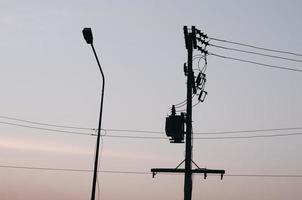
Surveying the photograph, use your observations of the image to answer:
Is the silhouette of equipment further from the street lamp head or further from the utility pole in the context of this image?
the street lamp head

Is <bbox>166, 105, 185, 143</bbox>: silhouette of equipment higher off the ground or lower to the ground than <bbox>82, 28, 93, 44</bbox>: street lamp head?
lower

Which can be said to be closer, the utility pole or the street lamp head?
the street lamp head

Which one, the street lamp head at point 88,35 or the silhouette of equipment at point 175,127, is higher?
the street lamp head at point 88,35

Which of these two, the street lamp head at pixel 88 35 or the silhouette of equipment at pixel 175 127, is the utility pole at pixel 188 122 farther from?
the street lamp head at pixel 88 35

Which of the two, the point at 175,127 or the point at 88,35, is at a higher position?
the point at 88,35

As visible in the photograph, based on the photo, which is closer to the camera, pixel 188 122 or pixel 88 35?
pixel 88 35

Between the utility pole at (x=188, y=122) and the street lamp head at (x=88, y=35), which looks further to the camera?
the utility pole at (x=188, y=122)

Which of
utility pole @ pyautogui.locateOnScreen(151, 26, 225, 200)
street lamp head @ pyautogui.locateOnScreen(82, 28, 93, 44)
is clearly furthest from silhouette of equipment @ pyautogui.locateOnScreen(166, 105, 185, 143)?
street lamp head @ pyautogui.locateOnScreen(82, 28, 93, 44)

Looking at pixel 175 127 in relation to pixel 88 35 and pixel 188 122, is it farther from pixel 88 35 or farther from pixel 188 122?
pixel 88 35

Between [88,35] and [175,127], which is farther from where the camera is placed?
[175,127]

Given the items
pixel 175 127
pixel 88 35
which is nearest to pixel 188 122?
pixel 175 127

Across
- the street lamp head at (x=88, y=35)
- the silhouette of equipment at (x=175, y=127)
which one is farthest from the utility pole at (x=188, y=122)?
the street lamp head at (x=88, y=35)

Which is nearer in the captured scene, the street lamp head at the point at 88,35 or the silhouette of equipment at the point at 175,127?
the street lamp head at the point at 88,35

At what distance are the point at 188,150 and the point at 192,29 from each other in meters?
5.97
